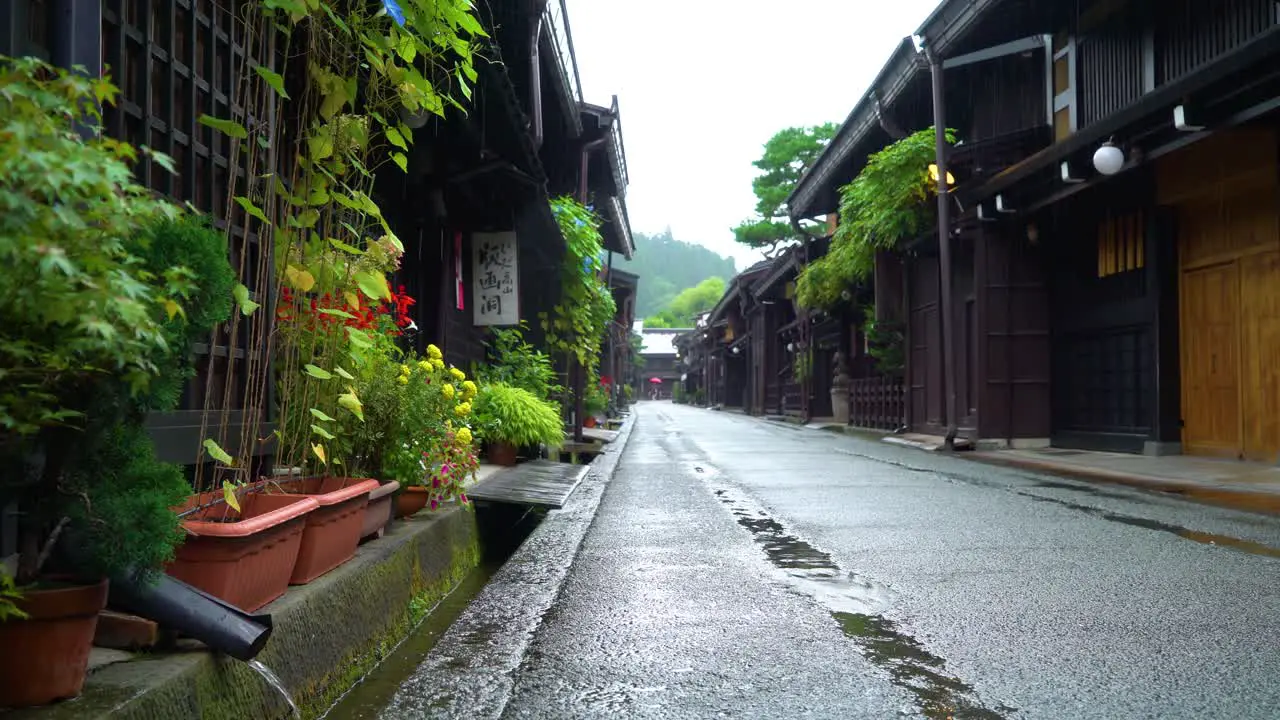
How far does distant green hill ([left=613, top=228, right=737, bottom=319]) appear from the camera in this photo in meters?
132

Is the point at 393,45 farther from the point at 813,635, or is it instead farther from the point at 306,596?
the point at 813,635

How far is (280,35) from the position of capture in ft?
15.6

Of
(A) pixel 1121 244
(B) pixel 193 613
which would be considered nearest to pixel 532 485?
(B) pixel 193 613

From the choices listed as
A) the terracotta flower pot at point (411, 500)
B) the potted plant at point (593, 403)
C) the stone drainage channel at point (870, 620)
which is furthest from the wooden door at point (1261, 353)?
the potted plant at point (593, 403)

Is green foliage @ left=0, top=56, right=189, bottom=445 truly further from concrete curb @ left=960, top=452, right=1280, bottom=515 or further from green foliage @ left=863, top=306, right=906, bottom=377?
green foliage @ left=863, top=306, right=906, bottom=377

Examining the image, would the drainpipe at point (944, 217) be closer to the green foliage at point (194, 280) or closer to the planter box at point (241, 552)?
the planter box at point (241, 552)

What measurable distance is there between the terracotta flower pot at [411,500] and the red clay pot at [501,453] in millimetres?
5046

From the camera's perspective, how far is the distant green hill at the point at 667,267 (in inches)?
5197

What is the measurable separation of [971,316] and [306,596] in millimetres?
16321

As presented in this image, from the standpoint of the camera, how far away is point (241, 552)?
260 centimetres

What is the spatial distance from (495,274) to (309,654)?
8.94m

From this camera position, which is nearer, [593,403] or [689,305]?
[593,403]

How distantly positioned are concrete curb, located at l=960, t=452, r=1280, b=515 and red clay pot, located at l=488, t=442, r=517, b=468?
5945mm

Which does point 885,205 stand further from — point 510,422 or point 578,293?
point 510,422
